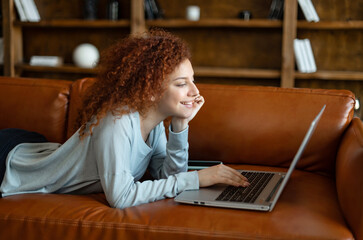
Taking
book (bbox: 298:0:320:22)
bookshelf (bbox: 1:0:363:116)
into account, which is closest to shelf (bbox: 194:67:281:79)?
bookshelf (bbox: 1:0:363:116)

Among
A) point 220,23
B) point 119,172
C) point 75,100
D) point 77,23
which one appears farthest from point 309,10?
point 119,172

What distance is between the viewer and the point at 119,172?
1.34 meters

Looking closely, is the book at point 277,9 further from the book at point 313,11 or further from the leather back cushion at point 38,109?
the leather back cushion at point 38,109

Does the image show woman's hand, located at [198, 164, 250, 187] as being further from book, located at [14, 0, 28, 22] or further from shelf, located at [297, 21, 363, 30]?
book, located at [14, 0, 28, 22]

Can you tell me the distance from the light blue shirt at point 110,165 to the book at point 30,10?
Result: 2.36 meters

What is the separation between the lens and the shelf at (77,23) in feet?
11.7

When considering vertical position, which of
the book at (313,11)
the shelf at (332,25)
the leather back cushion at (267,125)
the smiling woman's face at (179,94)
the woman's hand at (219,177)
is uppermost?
the book at (313,11)

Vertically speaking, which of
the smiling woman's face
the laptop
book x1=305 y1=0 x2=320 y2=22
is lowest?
the laptop

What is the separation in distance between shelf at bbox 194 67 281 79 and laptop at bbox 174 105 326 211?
6.32 ft

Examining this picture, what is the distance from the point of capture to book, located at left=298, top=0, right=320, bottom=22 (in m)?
3.24

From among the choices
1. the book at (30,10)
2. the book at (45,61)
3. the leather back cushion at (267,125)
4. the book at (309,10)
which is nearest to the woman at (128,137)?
the leather back cushion at (267,125)

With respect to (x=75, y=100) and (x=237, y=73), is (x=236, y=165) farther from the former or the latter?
(x=237, y=73)

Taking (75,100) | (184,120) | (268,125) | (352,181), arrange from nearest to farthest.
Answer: (352,181)
(184,120)
(268,125)
(75,100)

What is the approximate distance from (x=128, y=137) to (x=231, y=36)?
2472mm
